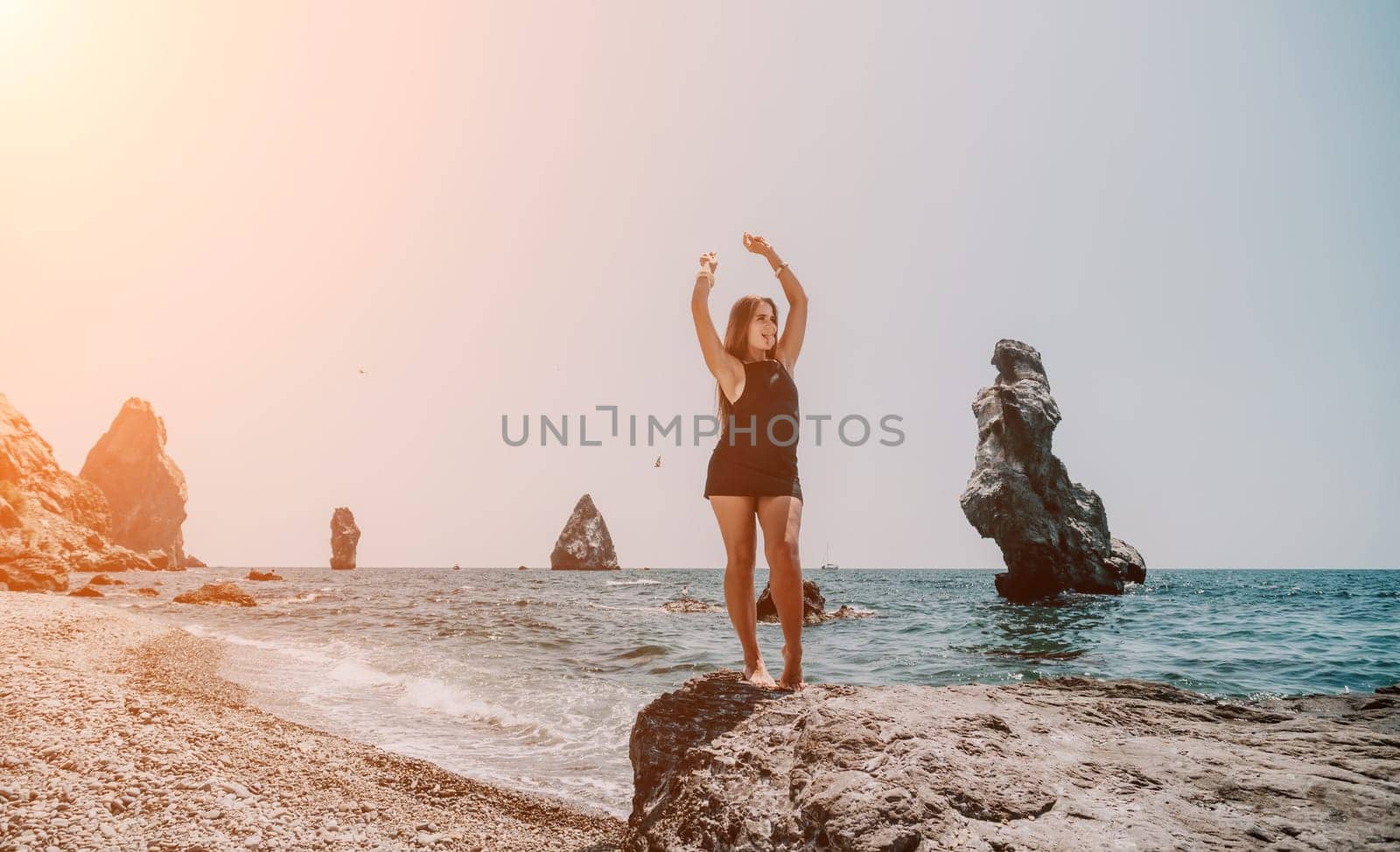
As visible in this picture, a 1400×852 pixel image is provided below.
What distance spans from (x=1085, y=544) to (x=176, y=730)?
34.6m

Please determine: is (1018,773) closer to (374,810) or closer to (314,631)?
(374,810)

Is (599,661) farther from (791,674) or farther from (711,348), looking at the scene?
(711,348)

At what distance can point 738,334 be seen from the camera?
460cm

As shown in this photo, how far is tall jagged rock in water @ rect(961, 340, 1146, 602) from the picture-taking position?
1234 inches

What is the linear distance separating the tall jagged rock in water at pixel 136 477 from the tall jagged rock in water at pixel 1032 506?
109m

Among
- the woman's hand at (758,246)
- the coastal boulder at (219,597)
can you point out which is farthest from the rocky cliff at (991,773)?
the coastal boulder at (219,597)

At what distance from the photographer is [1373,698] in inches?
215

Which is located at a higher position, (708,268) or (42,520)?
(708,268)

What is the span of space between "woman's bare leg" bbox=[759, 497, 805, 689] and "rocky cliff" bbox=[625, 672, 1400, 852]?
0.69 ft

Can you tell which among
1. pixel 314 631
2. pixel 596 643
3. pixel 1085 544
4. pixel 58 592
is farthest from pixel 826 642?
pixel 58 592

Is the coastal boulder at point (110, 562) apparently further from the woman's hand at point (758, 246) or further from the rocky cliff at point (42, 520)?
the woman's hand at point (758, 246)

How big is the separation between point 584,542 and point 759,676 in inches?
4581

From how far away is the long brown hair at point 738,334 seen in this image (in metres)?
4.59

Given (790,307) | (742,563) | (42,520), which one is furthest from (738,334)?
(42,520)
